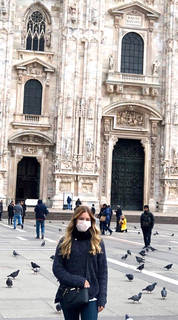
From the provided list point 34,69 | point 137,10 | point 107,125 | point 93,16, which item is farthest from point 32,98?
point 137,10

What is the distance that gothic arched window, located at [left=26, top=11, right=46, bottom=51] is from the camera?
36719 mm

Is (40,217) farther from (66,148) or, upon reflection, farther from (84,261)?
(66,148)

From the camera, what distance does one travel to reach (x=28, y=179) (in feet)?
120

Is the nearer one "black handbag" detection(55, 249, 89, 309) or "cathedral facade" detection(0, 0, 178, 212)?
"black handbag" detection(55, 249, 89, 309)

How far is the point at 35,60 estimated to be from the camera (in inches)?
1414

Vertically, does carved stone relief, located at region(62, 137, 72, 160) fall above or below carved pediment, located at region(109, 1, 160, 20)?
below

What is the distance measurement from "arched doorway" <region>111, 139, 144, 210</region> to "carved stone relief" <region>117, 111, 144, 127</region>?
124 centimetres

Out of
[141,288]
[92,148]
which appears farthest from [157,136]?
[141,288]

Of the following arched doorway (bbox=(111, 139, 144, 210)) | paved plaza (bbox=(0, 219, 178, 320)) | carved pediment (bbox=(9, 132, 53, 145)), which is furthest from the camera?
arched doorway (bbox=(111, 139, 144, 210))

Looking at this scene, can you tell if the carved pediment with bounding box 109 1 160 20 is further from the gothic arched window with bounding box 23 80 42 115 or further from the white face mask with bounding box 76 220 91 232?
the white face mask with bounding box 76 220 91 232

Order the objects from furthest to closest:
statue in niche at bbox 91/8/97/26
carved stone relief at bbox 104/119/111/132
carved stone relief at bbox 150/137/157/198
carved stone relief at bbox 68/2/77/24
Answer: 1. carved stone relief at bbox 150/137/157/198
2. carved stone relief at bbox 104/119/111/132
3. statue in niche at bbox 91/8/97/26
4. carved stone relief at bbox 68/2/77/24

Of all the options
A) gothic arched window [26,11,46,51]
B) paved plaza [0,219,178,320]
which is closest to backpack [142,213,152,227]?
paved plaza [0,219,178,320]

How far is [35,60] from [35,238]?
2017cm

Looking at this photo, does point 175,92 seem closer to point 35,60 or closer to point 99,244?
point 35,60
